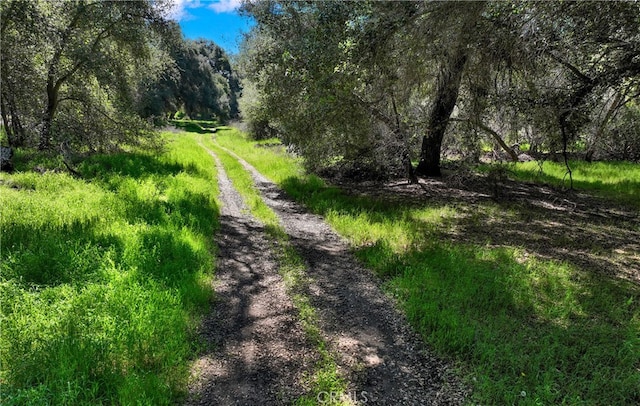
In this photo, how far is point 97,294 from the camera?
453 cm

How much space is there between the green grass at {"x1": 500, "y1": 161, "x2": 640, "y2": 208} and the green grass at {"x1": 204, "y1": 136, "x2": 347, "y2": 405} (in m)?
11.1

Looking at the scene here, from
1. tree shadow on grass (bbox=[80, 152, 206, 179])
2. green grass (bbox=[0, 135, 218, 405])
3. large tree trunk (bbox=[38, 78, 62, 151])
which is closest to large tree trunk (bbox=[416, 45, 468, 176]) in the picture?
green grass (bbox=[0, 135, 218, 405])

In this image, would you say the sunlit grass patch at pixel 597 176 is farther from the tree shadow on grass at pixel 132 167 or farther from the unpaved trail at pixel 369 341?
the tree shadow on grass at pixel 132 167

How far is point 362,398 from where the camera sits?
346 centimetres

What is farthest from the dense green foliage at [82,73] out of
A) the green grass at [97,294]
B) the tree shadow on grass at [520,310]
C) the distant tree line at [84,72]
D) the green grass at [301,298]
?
the tree shadow on grass at [520,310]

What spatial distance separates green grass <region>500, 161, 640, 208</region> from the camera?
13278 millimetres

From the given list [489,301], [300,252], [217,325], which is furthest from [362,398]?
[300,252]

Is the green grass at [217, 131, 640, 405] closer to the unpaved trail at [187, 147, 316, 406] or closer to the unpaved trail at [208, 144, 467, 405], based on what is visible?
the unpaved trail at [208, 144, 467, 405]

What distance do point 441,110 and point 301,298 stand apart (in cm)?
943

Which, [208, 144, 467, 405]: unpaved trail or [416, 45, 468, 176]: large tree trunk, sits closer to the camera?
[208, 144, 467, 405]: unpaved trail

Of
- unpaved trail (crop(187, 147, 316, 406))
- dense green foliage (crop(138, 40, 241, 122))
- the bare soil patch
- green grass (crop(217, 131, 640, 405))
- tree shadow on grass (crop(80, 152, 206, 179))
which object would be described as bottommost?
unpaved trail (crop(187, 147, 316, 406))

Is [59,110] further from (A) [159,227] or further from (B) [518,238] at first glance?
(B) [518,238]

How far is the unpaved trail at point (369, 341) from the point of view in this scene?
357cm

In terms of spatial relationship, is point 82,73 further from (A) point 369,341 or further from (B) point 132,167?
(A) point 369,341
